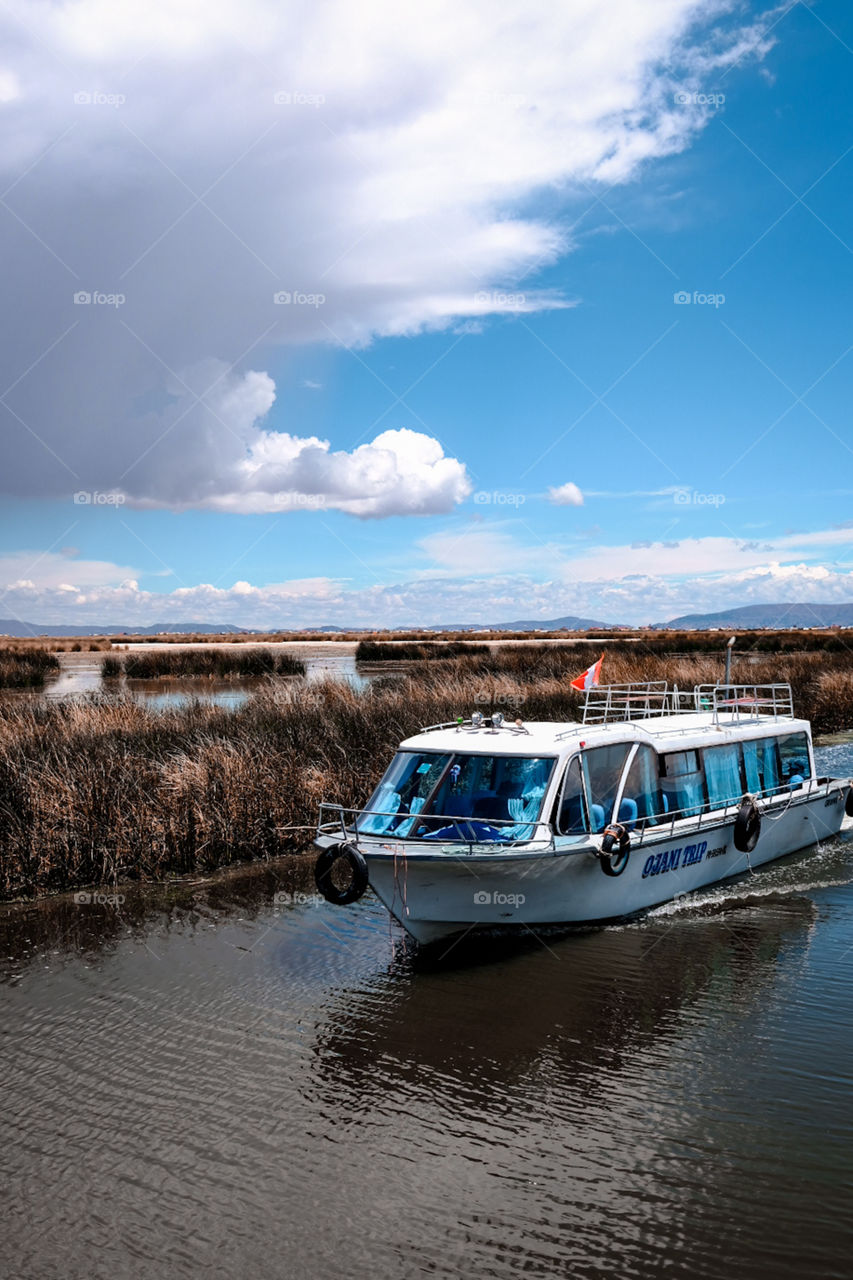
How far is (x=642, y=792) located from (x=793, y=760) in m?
5.24

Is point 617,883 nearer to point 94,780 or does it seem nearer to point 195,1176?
point 195,1176

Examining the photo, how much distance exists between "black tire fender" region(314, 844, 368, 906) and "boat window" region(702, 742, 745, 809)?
233 inches

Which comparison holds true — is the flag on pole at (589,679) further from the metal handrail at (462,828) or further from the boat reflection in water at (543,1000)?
the metal handrail at (462,828)

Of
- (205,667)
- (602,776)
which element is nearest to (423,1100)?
(602,776)

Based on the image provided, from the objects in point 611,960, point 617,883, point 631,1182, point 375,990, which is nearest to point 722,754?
point 617,883

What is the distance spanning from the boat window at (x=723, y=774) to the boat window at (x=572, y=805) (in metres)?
3.25

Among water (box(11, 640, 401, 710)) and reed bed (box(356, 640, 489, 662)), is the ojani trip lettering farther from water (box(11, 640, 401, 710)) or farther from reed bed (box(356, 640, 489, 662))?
reed bed (box(356, 640, 489, 662))

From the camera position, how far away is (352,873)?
11.2 m

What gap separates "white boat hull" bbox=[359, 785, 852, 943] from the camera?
10.9 metres

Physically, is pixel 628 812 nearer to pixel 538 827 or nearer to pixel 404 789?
pixel 538 827

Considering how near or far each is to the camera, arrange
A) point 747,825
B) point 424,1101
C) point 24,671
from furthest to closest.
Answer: point 24,671
point 747,825
point 424,1101

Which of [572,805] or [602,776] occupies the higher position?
[602,776]

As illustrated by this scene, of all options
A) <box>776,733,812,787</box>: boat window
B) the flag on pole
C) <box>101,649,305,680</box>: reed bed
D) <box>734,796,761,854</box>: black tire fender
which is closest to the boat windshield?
the flag on pole

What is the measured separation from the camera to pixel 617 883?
12211 millimetres
